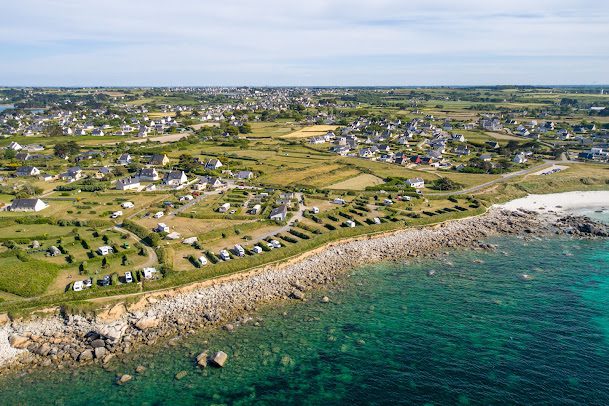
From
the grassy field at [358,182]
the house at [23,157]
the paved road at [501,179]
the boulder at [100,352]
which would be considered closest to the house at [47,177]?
the house at [23,157]

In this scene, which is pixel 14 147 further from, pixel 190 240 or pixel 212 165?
pixel 190 240

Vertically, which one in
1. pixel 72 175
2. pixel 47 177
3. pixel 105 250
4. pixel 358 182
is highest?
pixel 72 175

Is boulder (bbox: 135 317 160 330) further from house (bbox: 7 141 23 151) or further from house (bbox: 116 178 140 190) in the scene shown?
house (bbox: 7 141 23 151)

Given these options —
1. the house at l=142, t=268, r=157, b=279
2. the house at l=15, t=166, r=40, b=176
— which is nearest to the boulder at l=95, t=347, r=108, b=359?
the house at l=142, t=268, r=157, b=279

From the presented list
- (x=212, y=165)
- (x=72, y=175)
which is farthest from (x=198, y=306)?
(x=72, y=175)

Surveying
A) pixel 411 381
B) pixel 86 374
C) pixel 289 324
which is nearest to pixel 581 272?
pixel 411 381
